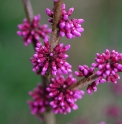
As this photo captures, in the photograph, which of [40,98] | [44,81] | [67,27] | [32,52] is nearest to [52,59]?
[67,27]

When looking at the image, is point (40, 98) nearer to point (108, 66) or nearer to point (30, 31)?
point (30, 31)

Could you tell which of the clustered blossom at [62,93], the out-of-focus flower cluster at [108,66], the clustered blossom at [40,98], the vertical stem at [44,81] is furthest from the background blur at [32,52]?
the out-of-focus flower cluster at [108,66]

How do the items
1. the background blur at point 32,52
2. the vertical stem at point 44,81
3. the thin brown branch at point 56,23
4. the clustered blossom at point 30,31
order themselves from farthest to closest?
the background blur at point 32,52
the clustered blossom at point 30,31
the vertical stem at point 44,81
the thin brown branch at point 56,23

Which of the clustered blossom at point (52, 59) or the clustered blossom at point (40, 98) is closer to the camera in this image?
the clustered blossom at point (52, 59)

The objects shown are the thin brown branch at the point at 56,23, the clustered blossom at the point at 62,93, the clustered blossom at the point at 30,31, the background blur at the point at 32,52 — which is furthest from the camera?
the background blur at the point at 32,52

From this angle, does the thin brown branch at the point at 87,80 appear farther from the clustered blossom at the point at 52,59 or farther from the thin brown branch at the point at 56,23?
the thin brown branch at the point at 56,23

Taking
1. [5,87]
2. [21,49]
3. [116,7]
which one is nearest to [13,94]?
[5,87]
